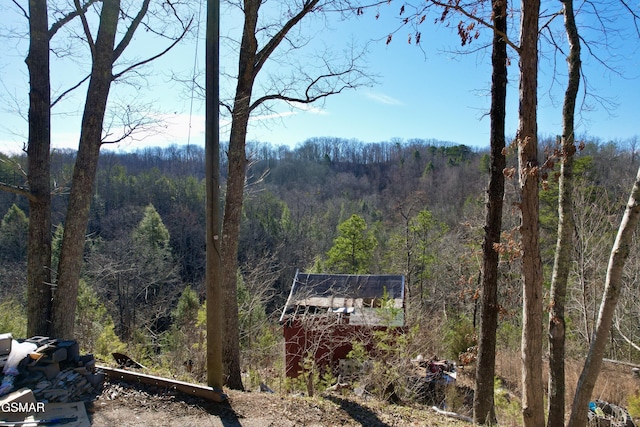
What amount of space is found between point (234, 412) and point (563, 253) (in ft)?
15.8

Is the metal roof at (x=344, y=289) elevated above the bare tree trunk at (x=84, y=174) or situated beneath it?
situated beneath

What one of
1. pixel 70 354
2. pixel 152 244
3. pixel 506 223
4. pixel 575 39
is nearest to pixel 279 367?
pixel 70 354

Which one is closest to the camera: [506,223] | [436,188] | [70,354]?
[70,354]

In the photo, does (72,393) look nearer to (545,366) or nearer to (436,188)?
(545,366)

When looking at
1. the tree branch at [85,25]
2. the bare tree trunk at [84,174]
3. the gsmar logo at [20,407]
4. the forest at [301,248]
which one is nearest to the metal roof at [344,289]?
the forest at [301,248]

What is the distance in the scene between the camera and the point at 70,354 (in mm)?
4020

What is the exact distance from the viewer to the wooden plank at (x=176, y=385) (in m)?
4.01

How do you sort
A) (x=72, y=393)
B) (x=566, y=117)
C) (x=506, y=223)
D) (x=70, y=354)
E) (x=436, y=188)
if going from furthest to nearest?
(x=436, y=188), (x=506, y=223), (x=566, y=117), (x=70, y=354), (x=72, y=393)

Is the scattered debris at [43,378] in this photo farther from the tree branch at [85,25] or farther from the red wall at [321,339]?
the red wall at [321,339]

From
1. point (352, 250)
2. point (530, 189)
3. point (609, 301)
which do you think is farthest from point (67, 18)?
point (352, 250)

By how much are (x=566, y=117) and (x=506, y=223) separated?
12.1 metres

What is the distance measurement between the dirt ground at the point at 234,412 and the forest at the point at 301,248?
2.19 meters

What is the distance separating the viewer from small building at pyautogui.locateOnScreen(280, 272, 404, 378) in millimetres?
9688

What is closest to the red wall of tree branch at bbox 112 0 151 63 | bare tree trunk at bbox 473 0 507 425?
bare tree trunk at bbox 473 0 507 425
